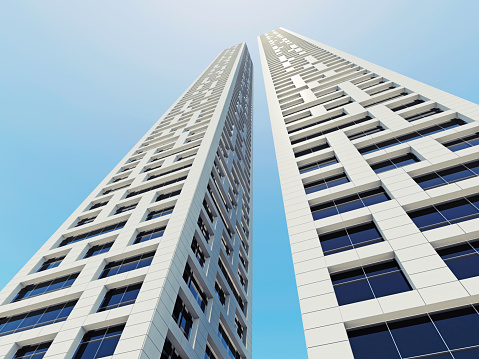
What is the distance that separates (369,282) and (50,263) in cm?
2719

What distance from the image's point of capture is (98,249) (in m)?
29.6

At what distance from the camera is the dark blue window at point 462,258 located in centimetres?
1462

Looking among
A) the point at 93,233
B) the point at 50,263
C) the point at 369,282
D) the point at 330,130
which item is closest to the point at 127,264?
the point at 93,233

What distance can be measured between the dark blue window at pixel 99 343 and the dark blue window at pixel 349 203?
14.4 metres

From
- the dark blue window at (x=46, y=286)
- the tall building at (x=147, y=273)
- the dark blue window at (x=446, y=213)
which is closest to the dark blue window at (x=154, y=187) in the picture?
the tall building at (x=147, y=273)

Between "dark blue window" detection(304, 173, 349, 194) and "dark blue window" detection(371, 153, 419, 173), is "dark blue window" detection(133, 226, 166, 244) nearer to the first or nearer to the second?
"dark blue window" detection(304, 173, 349, 194)

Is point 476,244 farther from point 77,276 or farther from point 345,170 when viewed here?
point 77,276

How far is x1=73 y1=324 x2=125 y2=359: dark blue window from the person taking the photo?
18.8 metres

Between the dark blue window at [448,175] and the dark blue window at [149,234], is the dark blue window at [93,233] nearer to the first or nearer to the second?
the dark blue window at [149,234]

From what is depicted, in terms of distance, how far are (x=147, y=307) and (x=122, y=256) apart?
7700mm

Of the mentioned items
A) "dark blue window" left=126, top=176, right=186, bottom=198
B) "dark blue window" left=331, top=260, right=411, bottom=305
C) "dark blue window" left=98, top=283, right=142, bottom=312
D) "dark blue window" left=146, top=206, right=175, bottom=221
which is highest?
"dark blue window" left=331, top=260, right=411, bottom=305

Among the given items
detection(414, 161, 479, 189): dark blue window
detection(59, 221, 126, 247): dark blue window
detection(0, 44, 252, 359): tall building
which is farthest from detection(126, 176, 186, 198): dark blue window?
detection(414, 161, 479, 189): dark blue window

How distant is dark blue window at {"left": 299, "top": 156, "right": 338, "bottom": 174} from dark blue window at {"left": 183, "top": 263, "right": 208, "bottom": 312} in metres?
12.5

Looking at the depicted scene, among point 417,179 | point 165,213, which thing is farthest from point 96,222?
point 417,179
